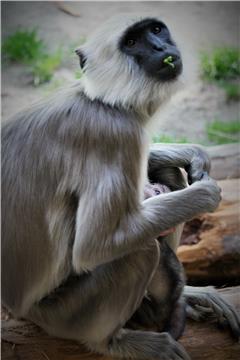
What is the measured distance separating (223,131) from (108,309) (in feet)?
11.7

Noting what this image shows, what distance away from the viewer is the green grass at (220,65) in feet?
23.4

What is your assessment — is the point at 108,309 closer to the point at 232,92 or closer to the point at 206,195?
the point at 206,195

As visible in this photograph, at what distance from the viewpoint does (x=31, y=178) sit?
10.4 feet

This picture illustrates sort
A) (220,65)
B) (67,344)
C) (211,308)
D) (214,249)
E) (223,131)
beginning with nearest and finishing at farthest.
Result: 1. (67,344)
2. (211,308)
3. (214,249)
4. (223,131)
5. (220,65)

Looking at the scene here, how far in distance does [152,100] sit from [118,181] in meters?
0.47

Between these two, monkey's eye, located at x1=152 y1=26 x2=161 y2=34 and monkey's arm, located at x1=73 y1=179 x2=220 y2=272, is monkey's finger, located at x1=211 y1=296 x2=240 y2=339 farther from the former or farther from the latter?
monkey's eye, located at x1=152 y1=26 x2=161 y2=34

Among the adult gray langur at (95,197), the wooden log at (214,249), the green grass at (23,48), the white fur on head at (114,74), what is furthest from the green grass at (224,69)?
the white fur on head at (114,74)

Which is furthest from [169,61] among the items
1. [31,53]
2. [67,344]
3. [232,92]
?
[31,53]

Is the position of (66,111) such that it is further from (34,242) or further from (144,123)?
(34,242)

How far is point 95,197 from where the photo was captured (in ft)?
10.1

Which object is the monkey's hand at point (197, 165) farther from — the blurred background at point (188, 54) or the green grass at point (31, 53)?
the green grass at point (31, 53)

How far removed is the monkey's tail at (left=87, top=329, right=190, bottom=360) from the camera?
340 cm

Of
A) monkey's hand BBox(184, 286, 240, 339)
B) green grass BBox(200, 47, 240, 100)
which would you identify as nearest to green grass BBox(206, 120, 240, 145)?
green grass BBox(200, 47, 240, 100)

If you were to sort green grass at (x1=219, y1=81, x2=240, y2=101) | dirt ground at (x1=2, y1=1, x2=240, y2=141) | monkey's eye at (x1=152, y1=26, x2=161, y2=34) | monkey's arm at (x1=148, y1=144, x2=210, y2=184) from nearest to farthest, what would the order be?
monkey's eye at (x1=152, y1=26, x2=161, y2=34), monkey's arm at (x1=148, y1=144, x2=210, y2=184), dirt ground at (x1=2, y1=1, x2=240, y2=141), green grass at (x1=219, y1=81, x2=240, y2=101)
